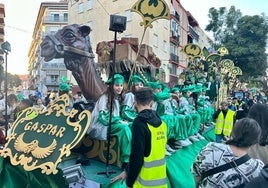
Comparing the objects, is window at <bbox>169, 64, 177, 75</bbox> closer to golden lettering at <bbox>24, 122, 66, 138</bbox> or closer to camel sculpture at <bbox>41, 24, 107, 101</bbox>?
camel sculpture at <bbox>41, 24, 107, 101</bbox>

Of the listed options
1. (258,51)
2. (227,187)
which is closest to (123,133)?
(227,187)

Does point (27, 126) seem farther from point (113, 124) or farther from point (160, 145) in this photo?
point (160, 145)

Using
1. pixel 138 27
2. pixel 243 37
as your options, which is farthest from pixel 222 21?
pixel 138 27

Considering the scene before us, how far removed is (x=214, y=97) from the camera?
594 inches

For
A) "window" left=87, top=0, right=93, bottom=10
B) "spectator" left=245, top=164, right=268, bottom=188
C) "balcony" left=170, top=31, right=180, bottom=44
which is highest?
"window" left=87, top=0, right=93, bottom=10

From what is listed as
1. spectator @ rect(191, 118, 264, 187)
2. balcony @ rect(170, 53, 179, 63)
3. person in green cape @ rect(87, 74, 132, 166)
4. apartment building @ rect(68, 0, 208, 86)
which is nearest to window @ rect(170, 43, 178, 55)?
apartment building @ rect(68, 0, 208, 86)

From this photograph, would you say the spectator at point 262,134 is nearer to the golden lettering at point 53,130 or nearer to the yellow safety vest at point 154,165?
the yellow safety vest at point 154,165

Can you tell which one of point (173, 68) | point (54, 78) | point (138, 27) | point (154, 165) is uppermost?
point (138, 27)

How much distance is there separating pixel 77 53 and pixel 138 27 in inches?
908

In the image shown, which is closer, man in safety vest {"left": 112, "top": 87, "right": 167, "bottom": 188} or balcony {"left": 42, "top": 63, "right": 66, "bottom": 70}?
man in safety vest {"left": 112, "top": 87, "right": 167, "bottom": 188}

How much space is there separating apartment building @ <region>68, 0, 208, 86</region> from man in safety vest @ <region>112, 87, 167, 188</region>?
739 inches

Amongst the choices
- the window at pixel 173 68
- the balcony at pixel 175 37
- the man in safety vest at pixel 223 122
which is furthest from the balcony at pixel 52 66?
the man in safety vest at pixel 223 122

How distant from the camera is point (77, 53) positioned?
4930mm

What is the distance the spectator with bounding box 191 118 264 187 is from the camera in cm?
217
